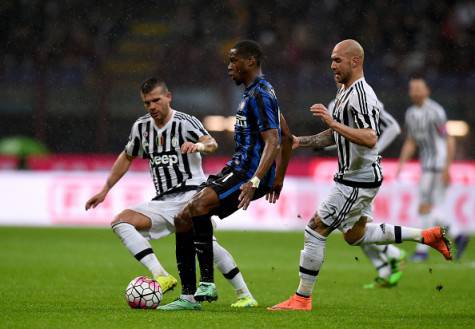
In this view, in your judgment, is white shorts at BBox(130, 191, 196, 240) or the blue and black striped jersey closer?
the blue and black striped jersey

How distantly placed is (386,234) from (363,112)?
113cm

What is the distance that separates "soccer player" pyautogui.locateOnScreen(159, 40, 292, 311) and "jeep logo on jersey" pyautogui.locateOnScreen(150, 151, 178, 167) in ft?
1.90

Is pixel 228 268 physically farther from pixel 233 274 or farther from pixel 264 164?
pixel 264 164

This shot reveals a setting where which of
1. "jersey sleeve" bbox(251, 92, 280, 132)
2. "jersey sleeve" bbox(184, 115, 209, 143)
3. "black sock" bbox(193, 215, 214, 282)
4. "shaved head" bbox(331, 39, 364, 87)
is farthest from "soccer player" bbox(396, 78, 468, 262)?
"black sock" bbox(193, 215, 214, 282)

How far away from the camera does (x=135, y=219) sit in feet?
25.3

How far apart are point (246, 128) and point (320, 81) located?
37.8 ft

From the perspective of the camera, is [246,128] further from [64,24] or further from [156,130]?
[64,24]

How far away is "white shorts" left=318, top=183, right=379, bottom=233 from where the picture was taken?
7.29m

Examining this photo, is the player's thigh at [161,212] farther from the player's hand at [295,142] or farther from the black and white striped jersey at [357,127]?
the black and white striped jersey at [357,127]

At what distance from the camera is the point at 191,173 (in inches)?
313

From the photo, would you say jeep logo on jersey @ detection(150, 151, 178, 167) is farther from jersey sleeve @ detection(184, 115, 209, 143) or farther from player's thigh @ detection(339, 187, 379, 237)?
player's thigh @ detection(339, 187, 379, 237)

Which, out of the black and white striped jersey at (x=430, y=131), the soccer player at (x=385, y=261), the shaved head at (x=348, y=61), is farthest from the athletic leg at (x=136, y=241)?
the black and white striped jersey at (x=430, y=131)

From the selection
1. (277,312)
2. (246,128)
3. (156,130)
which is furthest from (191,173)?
(277,312)

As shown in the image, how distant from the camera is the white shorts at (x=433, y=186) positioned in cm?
1332
